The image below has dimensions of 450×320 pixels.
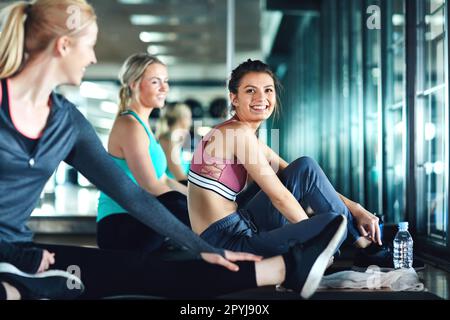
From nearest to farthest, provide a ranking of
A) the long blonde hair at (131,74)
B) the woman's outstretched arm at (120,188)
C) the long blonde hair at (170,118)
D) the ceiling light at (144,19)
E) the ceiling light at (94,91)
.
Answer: the woman's outstretched arm at (120,188) < the long blonde hair at (131,74) < the long blonde hair at (170,118) < the ceiling light at (144,19) < the ceiling light at (94,91)

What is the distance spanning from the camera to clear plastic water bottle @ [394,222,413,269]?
2.67m

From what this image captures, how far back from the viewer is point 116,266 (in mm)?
1712

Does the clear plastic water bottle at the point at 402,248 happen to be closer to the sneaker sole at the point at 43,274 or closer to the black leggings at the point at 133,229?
the black leggings at the point at 133,229

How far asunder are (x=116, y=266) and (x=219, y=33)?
901 cm

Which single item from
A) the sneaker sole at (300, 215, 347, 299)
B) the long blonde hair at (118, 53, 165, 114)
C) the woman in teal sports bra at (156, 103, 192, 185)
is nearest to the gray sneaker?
the sneaker sole at (300, 215, 347, 299)

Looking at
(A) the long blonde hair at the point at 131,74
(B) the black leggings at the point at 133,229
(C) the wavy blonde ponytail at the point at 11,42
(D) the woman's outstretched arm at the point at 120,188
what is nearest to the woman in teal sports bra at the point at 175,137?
(A) the long blonde hair at the point at 131,74

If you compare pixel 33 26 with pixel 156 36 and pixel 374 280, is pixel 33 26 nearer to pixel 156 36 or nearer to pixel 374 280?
pixel 374 280

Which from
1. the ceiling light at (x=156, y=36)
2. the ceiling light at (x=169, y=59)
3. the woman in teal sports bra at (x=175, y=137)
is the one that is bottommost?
the woman in teal sports bra at (x=175, y=137)

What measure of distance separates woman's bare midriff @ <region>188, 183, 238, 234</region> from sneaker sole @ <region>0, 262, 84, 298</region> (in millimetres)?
586

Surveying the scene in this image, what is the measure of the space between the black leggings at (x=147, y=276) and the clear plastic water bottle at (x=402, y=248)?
3.82 feet

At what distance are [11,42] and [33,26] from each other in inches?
3.4

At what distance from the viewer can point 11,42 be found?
1.60m

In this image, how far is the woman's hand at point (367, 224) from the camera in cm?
232
